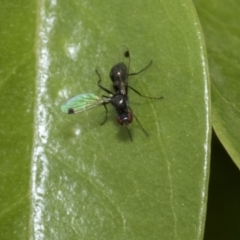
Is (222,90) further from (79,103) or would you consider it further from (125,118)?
(79,103)

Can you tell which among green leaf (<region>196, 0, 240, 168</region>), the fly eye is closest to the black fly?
the fly eye

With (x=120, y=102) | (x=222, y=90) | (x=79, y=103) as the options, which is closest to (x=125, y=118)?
(x=120, y=102)

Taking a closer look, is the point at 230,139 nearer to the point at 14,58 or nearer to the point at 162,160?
the point at 162,160

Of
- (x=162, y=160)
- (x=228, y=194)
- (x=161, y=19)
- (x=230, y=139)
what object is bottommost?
(x=228, y=194)

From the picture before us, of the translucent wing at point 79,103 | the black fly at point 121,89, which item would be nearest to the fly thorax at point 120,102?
the black fly at point 121,89

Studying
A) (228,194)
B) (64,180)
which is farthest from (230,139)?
(64,180)

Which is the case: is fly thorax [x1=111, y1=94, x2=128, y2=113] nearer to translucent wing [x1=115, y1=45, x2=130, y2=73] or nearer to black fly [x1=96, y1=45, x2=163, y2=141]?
black fly [x1=96, y1=45, x2=163, y2=141]
